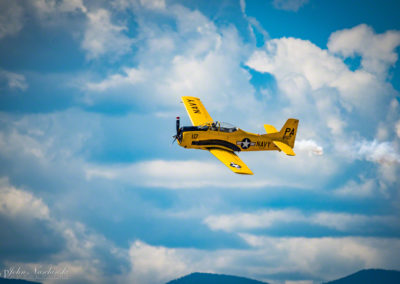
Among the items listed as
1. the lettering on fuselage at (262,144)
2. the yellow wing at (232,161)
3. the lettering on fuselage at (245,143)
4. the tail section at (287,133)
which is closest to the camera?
the yellow wing at (232,161)

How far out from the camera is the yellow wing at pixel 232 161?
33938mm

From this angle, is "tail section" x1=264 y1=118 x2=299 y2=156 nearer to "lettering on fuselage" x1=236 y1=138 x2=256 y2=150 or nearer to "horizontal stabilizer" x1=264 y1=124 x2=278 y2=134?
"horizontal stabilizer" x1=264 y1=124 x2=278 y2=134

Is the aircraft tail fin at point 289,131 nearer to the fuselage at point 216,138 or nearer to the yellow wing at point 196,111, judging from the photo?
the fuselage at point 216,138

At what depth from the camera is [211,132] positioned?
38.2m

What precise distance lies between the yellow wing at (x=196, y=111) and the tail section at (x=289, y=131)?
7.52m

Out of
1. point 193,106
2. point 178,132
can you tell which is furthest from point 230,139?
point 193,106

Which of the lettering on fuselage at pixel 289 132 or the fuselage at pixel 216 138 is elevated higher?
the lettering on fuselage at pixel 289 132

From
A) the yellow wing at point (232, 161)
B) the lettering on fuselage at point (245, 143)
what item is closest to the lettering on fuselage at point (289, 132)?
the lettering on fuselage at point (245, 143)

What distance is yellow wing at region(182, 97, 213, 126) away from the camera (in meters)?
42.5

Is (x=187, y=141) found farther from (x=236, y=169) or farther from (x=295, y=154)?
(x=295, y=154)

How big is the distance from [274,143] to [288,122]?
2.59 meters

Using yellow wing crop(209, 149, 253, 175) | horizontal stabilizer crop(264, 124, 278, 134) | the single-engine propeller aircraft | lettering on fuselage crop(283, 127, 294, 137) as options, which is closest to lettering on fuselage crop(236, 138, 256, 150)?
the single-engine propeller aircraft

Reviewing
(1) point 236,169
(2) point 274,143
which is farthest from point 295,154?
(1) point 236,169

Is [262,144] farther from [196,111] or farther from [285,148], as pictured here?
[196,111]
